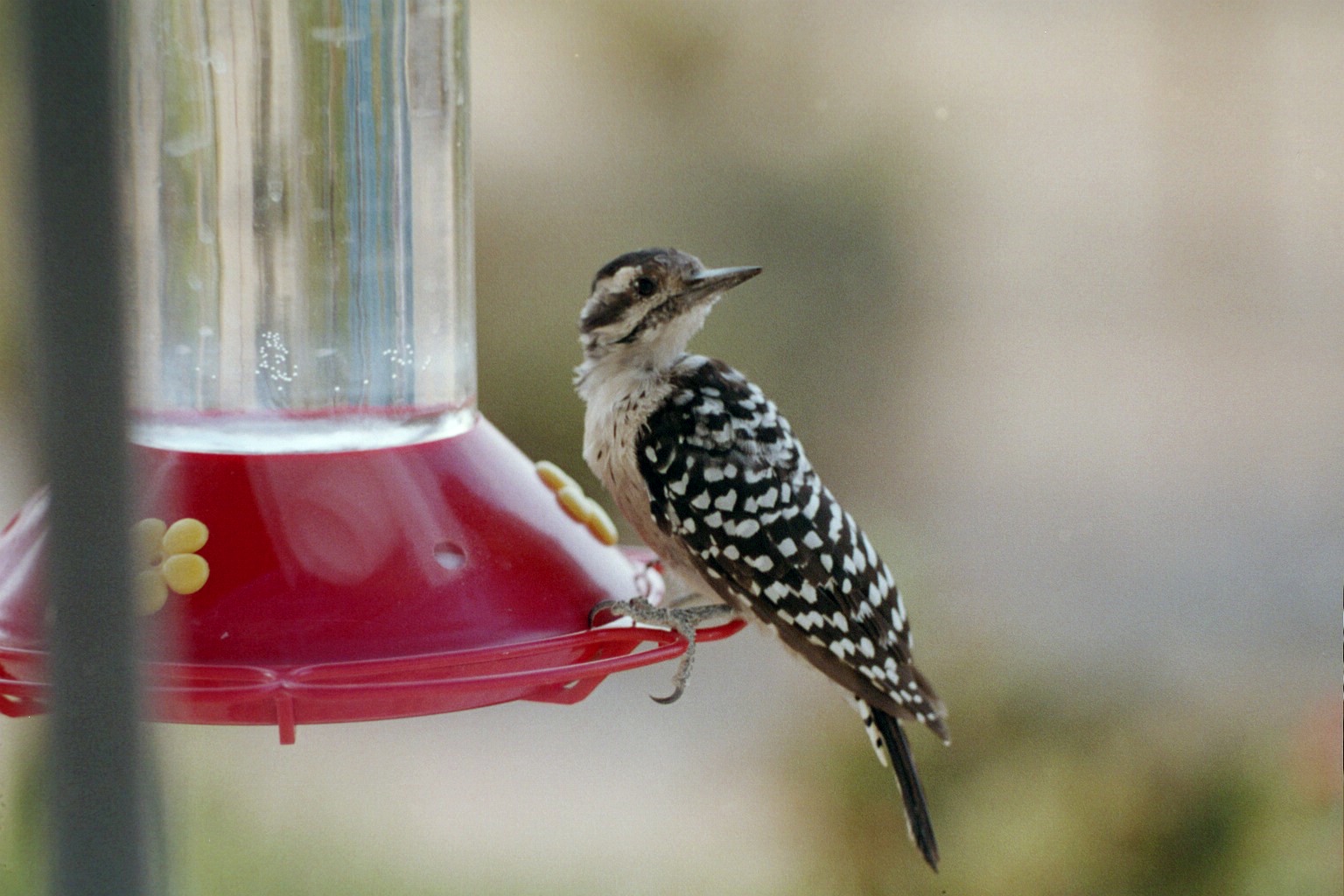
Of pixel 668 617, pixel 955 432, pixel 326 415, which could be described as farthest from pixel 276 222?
pixel 955 432

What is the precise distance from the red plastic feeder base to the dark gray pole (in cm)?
85

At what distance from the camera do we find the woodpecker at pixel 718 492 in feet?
7.93

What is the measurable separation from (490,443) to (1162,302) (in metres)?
6.48

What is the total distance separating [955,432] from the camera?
788 centimetres

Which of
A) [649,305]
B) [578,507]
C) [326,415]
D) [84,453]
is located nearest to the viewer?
[84,453]

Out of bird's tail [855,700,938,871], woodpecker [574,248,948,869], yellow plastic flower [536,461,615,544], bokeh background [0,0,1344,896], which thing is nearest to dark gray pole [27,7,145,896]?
yellow plastic flower [536,461,615,544]

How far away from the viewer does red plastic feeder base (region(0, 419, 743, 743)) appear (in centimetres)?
157

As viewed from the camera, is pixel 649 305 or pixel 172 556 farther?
pixel 649 305

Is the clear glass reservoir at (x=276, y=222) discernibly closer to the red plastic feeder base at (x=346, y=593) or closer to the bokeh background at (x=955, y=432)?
the red plastic feeder base at (x=346, y=593)

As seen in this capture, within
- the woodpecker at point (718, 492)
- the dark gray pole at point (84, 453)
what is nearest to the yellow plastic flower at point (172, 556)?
the woodpecker at point (718, 492)

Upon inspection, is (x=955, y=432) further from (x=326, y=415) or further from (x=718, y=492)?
(x=326, y=415)

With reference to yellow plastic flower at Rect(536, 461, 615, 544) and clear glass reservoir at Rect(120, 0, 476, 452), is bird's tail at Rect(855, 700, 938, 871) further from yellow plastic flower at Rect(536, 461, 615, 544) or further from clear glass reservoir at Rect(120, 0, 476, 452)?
clear glass reservoir at Rect(120, 0, 476, 452)

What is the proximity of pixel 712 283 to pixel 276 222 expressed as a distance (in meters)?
0.72

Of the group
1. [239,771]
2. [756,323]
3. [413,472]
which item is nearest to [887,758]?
[413,472]
